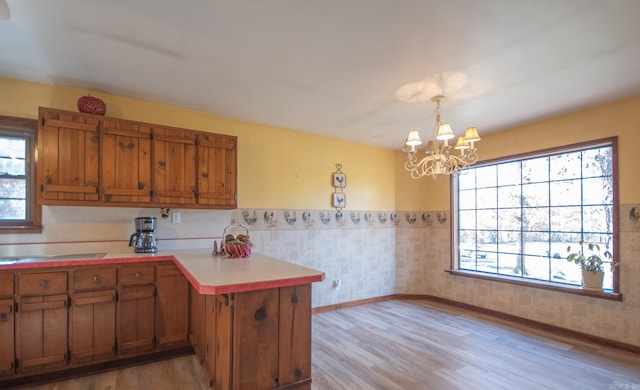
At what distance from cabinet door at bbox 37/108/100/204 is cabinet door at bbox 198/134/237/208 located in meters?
0.89

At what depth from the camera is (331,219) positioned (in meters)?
4.50

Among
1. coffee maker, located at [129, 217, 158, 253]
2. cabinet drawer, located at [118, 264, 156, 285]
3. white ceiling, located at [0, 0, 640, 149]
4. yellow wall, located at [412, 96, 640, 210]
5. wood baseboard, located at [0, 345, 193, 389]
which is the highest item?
white ceiling, located at [0, 0, 640, 149]

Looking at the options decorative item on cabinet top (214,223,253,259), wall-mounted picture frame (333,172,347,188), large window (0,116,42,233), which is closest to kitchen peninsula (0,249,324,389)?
decorative item on cabinet top (214,223,253,259)

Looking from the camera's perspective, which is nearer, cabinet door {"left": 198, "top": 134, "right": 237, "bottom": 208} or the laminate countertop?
the laminate countertop

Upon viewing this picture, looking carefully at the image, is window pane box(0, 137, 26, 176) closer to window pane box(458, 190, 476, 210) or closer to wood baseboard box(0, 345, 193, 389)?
wood baseboard box(0, 345, 193, 389)

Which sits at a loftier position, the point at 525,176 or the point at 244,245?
the point at 525,176

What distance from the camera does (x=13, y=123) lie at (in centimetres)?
269

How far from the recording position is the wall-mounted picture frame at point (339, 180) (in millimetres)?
4543

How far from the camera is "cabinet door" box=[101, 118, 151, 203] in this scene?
9.07 feet

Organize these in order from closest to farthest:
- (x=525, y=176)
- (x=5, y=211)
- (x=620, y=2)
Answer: (x=620, y=2) → (x=5, y=211) → (x=525, y=176)

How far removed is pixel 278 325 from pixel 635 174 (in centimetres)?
369

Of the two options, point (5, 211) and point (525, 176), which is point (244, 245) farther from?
point (525, 176)

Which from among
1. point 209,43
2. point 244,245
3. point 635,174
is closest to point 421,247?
point 635,174

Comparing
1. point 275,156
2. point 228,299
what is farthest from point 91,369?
point 275,156
